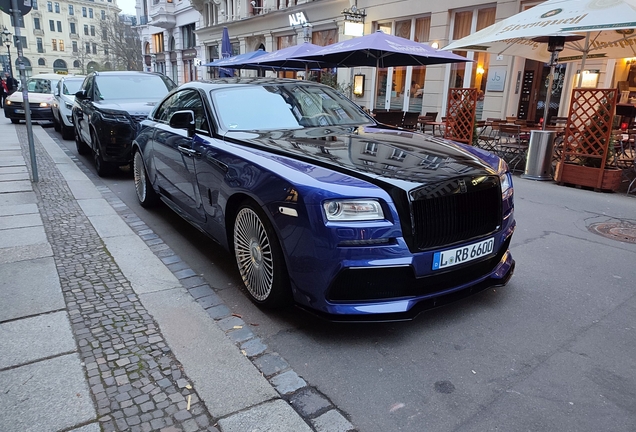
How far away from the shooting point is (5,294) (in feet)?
11.7

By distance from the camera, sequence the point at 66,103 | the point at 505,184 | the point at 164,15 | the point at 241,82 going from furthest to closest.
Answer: the point at 164,15, the point at 66,103, the point at 241,82, the point at 505,184

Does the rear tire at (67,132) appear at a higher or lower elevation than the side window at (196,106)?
lower

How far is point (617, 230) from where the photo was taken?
5539 millimetres

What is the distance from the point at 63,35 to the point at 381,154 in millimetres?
120672

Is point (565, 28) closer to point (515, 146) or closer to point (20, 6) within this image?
point (515, 146)

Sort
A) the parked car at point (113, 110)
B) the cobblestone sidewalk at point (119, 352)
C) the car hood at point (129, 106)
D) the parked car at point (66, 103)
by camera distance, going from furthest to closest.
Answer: the parked car at point (66, 103) → the car hood at point (129, 106) → the parked car at point (113, 110) → the cobblestone sidewalk at point (119, 352)

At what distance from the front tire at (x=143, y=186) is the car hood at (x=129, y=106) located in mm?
1838

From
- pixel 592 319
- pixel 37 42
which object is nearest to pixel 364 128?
pixel 592 319

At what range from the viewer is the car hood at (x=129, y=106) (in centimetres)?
780

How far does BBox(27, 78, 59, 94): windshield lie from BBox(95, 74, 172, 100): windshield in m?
11.5

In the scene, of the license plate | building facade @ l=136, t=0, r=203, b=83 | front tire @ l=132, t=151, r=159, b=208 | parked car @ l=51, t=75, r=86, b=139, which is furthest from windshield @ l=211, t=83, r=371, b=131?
building facade @ l=136, t=0, r=203, b=83

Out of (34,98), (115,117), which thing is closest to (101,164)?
(115,117)

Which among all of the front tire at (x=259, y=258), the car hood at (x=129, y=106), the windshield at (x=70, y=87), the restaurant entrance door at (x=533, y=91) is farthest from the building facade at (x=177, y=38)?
the front tire at (x=259, y=258)

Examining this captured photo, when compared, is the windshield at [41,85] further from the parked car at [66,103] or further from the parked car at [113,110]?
the parked car at [113,110]
